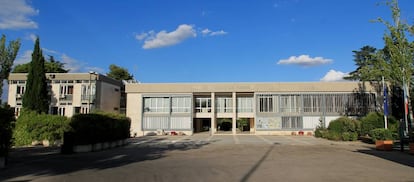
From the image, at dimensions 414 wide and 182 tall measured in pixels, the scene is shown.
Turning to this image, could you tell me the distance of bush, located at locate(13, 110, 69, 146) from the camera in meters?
25.6

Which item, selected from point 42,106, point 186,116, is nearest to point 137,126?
point 186,116

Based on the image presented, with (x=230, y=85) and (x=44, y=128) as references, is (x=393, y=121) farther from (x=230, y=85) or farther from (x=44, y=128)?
(x=44, y=128)

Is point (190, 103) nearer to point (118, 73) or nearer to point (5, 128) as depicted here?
point (118, 73)

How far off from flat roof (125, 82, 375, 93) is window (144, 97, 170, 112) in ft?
3.79

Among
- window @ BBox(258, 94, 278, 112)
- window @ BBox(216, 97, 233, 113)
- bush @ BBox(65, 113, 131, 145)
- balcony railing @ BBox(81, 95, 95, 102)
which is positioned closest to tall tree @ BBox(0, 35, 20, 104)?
balcony railing @ BBox(81, 95, 95, 102)

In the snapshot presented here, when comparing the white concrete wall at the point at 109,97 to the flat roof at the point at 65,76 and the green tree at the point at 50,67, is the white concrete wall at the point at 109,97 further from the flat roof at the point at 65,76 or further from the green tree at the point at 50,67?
the green tree at the point at 50,67

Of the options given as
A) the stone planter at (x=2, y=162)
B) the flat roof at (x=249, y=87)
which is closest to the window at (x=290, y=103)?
the flat roof at (x=249, y=87)

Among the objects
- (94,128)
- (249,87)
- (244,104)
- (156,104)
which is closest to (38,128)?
(94,128)

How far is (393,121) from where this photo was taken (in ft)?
118

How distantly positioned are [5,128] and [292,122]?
3675 centimetres

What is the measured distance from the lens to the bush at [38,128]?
25.6 metres

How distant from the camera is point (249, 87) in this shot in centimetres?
4562

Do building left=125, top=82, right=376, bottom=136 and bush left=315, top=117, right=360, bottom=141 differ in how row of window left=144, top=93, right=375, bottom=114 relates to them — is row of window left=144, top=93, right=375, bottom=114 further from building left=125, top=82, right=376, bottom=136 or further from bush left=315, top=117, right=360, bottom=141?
bush left=315, top=117, right=360, bottom=141

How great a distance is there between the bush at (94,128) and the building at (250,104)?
20108 mm
